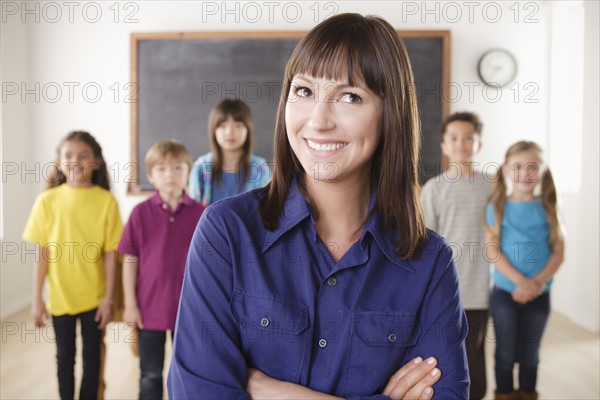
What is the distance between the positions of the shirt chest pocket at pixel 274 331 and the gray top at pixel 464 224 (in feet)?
5.15

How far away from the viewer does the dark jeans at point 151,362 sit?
2.37 m

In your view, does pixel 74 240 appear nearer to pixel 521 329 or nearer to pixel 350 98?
pixel 350 98

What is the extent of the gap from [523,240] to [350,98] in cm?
178

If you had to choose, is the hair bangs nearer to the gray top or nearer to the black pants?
the gray top

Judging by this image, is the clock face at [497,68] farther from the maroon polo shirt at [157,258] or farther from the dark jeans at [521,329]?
the maroon polo shirt at [157,258]

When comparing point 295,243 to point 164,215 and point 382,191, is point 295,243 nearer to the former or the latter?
point 382,191

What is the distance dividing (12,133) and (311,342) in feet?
13.6

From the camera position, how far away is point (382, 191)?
4.08 ft

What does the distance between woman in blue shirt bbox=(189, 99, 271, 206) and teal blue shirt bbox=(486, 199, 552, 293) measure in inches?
42.8

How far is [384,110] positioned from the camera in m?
1.15

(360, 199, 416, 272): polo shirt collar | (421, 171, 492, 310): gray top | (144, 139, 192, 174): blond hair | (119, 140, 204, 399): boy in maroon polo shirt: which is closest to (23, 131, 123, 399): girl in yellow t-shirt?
(119, 140, 204, 399): boy in maroon polo shirt

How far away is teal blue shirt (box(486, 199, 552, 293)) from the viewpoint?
2.65 meters

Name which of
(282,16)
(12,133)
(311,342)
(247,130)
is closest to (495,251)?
(247,130)

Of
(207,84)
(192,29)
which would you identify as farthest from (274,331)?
(192,29)
